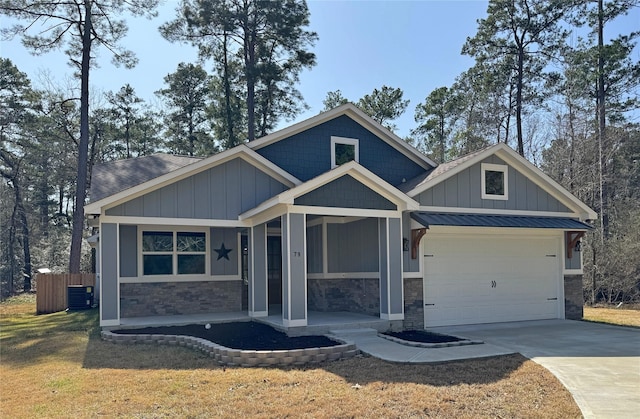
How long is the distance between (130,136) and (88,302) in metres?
17.2

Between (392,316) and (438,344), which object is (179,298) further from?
(438,344)

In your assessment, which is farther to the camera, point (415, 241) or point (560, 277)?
point (560, 277)

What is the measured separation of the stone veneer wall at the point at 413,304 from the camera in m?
10.8

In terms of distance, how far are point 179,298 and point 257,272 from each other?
2349mm

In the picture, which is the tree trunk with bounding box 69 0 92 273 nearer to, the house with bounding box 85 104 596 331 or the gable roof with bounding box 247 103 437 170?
the house with bounding box 85 104 596 331

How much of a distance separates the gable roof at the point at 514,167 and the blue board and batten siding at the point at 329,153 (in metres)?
1.54

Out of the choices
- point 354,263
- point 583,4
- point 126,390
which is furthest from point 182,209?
point 583,4

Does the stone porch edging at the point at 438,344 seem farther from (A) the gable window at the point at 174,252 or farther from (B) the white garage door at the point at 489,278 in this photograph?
(A) the gable window at the point at 174,252

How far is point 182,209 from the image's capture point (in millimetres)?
11008

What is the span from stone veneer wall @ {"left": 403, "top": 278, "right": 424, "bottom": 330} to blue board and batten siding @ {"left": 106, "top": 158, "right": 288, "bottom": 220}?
390 centimetres

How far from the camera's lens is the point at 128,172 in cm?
1391

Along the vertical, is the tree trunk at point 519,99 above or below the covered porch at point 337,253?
above

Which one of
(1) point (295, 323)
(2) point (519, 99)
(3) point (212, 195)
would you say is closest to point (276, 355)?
(1) point (295, 323)

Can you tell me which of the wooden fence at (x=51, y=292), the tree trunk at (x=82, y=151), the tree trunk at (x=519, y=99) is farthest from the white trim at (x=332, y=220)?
the tree trunk at (x=519, y=99)
